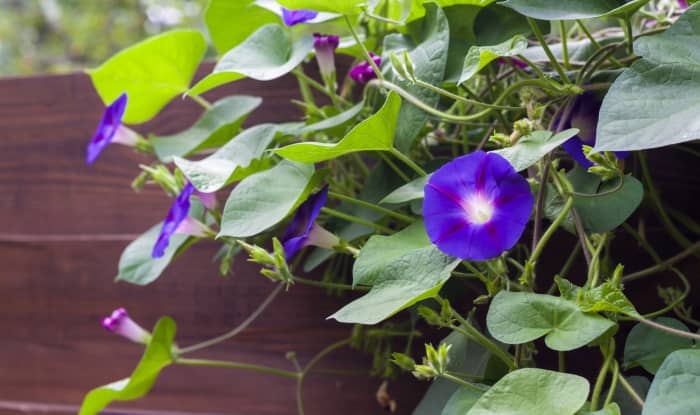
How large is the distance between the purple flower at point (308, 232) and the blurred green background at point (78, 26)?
295 cm

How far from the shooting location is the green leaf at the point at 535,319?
50 cm

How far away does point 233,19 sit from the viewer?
0.83m

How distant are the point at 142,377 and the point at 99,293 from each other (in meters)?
0.32

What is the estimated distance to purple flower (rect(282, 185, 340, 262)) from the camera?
650 millimetres

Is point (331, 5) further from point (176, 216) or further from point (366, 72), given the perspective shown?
point (176, 216)

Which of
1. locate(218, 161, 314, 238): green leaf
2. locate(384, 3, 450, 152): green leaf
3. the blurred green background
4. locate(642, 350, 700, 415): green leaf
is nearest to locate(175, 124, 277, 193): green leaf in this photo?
locate(218, 161, 314, 238): green leaf

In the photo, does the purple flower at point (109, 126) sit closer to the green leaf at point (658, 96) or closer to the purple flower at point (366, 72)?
the purple flower at point (366, 72)

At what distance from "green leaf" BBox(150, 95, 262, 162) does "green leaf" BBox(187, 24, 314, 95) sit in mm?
84

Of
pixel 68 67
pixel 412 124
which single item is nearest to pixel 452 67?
pixel 412 124

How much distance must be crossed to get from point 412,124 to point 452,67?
0.06m

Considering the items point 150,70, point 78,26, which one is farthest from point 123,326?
point 78,26

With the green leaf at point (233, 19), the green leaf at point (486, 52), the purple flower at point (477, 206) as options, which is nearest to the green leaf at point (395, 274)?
the purple flower at point (477, 206)

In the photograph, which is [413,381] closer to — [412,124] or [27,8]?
[412,124]

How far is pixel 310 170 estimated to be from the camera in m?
0.64
